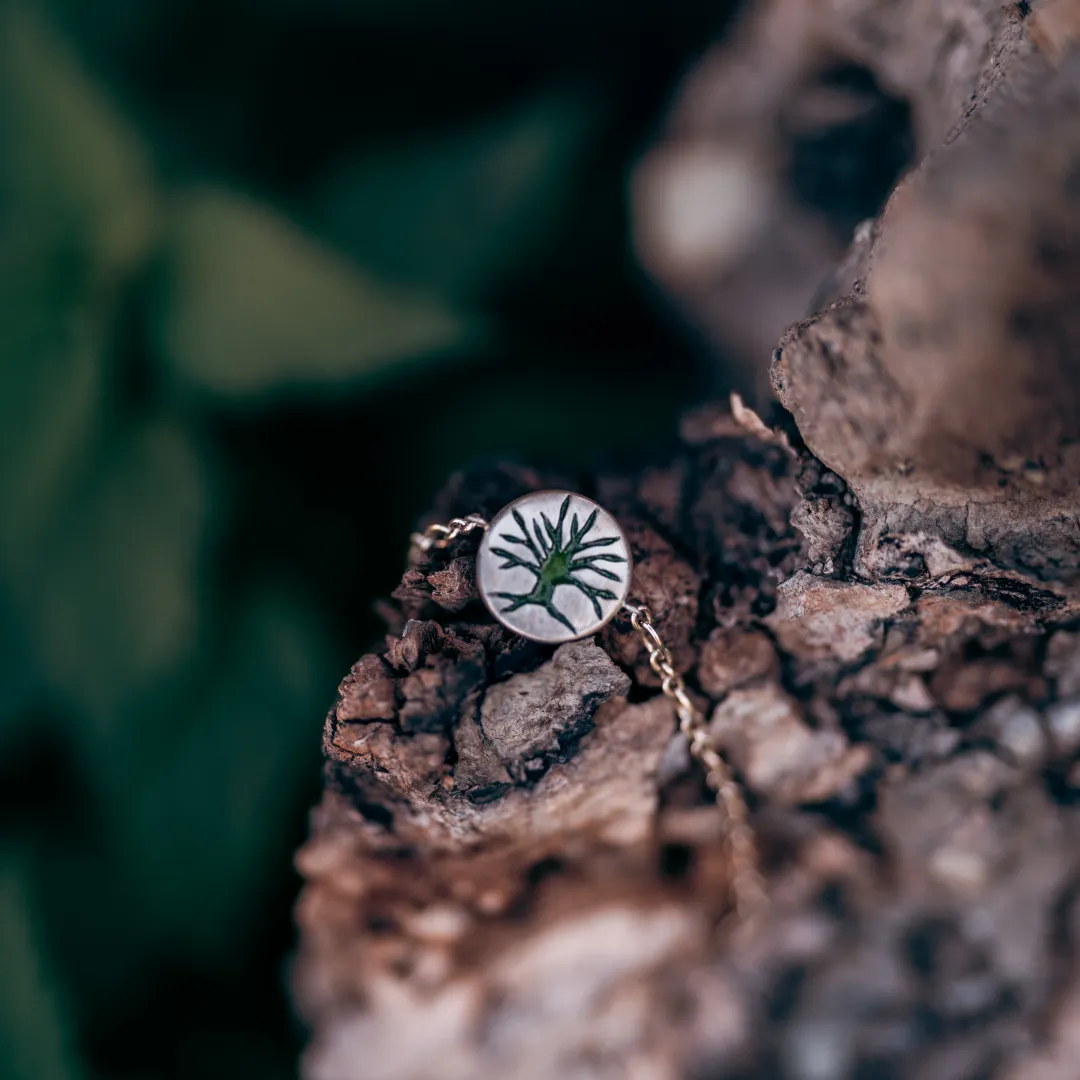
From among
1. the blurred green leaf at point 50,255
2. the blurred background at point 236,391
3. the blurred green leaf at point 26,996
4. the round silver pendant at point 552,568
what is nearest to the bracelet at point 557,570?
the round silver pendant at point 552,568

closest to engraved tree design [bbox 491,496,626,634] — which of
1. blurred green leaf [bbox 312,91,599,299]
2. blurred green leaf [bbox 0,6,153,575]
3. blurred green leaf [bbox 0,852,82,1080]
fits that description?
blurred green leaf [bbox 312,91,599,299]

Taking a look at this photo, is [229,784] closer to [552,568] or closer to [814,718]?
[552,568]

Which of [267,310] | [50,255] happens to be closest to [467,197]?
[267,310]

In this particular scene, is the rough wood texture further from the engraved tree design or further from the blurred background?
the blurred background

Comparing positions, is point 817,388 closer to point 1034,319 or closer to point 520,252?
point 1034,319

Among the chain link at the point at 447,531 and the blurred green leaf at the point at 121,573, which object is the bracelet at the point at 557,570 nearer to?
the chain link at the point at 447,531

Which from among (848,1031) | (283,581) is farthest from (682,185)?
(848,1031)
